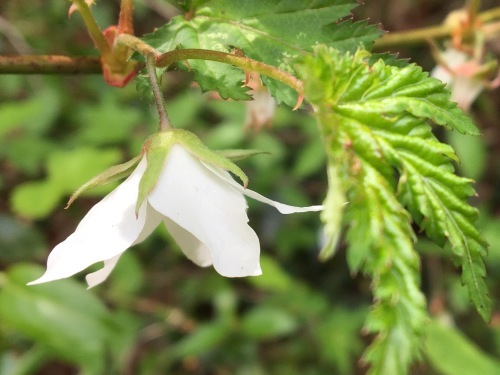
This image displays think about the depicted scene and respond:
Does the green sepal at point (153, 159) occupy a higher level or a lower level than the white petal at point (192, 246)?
higher

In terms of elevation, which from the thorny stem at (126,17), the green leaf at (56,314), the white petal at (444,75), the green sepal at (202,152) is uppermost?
the thorny stem at (126,17)

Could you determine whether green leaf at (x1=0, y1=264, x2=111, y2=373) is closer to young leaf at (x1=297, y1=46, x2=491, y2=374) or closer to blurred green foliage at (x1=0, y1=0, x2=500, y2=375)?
blurred green foliage at (x1=0, y1=0, x2=500, y2=375)

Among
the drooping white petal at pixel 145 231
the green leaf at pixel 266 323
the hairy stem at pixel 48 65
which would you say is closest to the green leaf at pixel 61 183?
the green leaf at pixel 266 323

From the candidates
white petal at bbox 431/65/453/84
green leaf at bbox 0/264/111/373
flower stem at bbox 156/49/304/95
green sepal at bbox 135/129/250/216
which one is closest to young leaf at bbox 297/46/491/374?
flower stem at bbox 156/49/304/95

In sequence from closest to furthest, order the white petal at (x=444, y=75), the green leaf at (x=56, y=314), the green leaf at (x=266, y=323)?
the white petal at (x=444, y=75), the green leaf at (x=56, y=314), the green leaf at (x=266, y=323)

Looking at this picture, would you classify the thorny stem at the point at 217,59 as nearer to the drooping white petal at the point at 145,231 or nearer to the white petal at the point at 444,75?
the drooping white petal at the point at 145,231

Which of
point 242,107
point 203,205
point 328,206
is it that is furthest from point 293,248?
point 328,206
